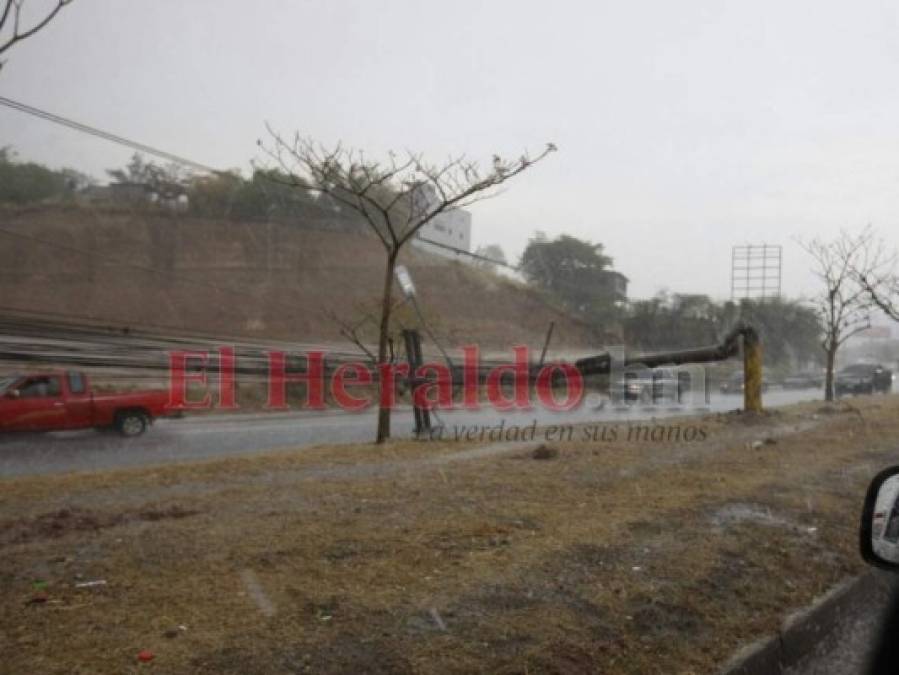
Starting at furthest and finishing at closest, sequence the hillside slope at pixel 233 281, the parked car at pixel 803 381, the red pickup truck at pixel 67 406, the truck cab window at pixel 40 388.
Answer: the parked car at pixel 803 381, the hillside slope at pixel 233 281, the truck cab window at pixel 40 388, the red pickup truck at pixel 67 406

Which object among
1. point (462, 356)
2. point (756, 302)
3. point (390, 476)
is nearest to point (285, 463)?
point (390, 476)

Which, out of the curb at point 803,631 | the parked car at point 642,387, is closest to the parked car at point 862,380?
the parked car at point 642,387

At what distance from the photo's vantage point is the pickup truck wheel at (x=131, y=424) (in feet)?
46.3

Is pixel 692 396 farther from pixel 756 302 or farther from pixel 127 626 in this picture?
pixel 127 626

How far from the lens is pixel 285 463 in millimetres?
7871

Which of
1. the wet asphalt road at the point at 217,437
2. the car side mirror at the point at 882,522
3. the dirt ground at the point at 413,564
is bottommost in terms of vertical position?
the wet asphalt road at the point at 217,437

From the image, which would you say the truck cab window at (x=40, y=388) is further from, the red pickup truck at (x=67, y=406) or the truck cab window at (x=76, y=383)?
the truck cab window at (x=76, y=383)

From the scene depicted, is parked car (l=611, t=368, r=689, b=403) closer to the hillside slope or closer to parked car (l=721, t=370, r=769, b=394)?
the hillside slope

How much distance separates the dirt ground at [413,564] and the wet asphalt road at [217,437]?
4009 mm

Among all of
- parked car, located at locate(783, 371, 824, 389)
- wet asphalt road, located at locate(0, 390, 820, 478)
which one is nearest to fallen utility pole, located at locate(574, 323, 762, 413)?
wet asphalt road, located at locate(0, 390, 820, 478)

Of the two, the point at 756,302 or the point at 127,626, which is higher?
the point at 756,302

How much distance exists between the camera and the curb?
10.9ft

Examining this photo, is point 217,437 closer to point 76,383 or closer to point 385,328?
point 76,383

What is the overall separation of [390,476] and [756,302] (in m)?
34.8
